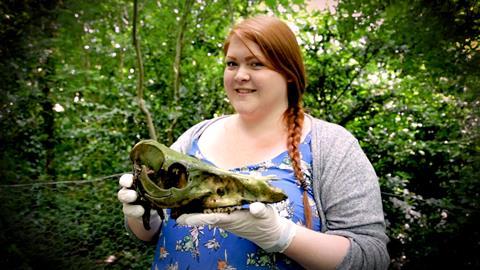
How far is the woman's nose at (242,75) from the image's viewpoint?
1.34 metres

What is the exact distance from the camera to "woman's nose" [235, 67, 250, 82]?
4.39ft

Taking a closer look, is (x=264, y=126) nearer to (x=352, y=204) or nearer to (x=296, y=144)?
(x=296, y=144)

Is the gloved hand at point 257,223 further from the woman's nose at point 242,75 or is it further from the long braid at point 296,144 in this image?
the woman's nose at point 242,75

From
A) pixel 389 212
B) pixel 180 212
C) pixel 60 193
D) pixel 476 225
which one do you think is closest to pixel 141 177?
pixel 180 212

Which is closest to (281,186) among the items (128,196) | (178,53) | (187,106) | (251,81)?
(251,81)

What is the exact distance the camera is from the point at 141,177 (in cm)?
103

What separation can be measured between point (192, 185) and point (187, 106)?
2.55 m

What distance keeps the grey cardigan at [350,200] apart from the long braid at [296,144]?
0.13 feet

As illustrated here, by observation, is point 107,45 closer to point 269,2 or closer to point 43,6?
point 269,2

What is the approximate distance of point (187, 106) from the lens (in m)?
3.48

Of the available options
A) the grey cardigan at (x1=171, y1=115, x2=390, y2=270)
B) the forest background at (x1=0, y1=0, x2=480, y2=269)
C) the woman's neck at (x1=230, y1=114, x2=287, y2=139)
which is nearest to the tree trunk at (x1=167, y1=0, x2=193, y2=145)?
the forest background at (x1=0, y1=0, x2=480, y2=269)

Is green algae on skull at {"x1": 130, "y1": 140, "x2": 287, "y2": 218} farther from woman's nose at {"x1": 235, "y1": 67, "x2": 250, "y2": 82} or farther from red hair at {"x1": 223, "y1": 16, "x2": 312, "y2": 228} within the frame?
woman's nose at {"x1": 235, "y1": 67, "x2": 250, "y2": 82}

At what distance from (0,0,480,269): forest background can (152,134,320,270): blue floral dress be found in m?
0.32

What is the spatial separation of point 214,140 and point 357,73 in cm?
196
